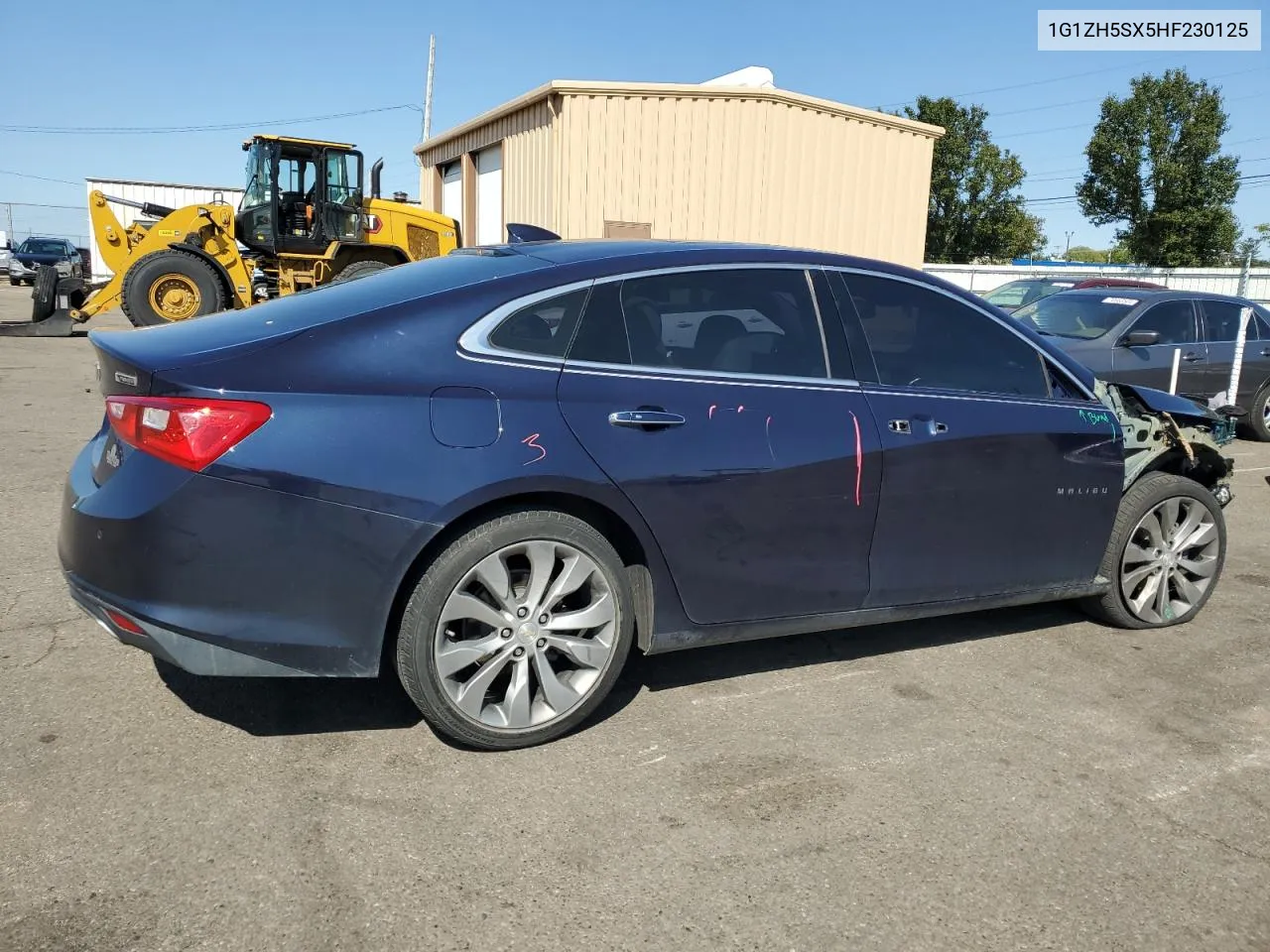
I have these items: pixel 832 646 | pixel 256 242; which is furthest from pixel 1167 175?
pixel 832 646

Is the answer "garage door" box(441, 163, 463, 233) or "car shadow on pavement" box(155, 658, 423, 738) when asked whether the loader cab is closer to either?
"garage door" box(441, 163, 463, 233)

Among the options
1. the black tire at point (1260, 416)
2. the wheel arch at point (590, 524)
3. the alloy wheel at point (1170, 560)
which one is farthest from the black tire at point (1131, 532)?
the black tire at point (1260, 416)

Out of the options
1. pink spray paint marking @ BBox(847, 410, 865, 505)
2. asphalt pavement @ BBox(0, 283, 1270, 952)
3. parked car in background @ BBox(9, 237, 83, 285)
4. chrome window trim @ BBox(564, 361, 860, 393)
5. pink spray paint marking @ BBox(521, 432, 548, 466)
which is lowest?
asphalt pavement @ BBox(0, 283, 1270, 952)

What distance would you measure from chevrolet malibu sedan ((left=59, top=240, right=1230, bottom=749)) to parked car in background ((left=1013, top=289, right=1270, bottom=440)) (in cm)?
527

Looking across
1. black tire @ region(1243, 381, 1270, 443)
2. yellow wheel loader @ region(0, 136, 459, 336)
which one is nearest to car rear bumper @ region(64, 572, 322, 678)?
black tire @ region(1243, 381, 1270, 443)

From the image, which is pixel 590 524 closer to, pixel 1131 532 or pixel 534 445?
pixel 534 445

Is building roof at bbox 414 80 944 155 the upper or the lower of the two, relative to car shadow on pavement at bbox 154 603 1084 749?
upper

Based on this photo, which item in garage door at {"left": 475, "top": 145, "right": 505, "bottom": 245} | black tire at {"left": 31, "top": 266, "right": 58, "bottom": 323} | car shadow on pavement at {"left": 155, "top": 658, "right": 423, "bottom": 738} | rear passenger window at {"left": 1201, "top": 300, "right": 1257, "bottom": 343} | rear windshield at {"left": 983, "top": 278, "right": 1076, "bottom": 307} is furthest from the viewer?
garage door at {"left": 475, "top": 145, "right": 505, "bottom": 245}

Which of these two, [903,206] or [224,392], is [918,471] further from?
[903,206]

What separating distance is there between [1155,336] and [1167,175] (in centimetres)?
3186

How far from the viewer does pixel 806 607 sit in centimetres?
354

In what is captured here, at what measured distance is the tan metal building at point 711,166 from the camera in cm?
1504

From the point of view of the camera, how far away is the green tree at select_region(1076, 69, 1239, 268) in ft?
113

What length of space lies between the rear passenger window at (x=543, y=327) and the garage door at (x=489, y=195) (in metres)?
15.1
